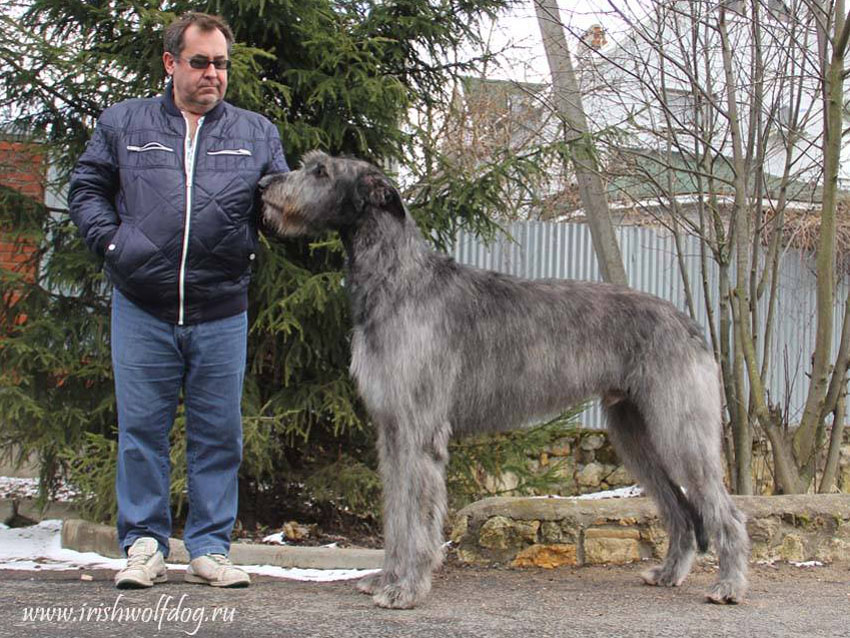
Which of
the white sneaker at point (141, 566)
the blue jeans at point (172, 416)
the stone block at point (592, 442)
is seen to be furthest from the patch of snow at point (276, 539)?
the stone block at point (592, 442)

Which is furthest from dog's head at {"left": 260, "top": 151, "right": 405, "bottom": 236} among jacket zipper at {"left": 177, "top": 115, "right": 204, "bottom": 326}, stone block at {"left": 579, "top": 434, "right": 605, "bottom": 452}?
stone block at {"left": 579, "top": 434, "right": 605, "bottom": 452}

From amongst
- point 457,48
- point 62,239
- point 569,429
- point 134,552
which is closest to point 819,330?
point 569,429

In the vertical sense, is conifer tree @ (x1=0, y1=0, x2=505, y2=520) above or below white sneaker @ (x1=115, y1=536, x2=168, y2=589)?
above

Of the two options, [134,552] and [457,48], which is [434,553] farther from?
[457,48]

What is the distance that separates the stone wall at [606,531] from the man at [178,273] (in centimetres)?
150

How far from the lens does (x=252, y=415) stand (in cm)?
539

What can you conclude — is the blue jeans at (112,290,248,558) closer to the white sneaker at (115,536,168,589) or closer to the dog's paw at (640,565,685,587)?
the white sneaker at (115,536,168,589)

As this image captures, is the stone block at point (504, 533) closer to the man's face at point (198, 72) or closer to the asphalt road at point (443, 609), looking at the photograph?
the asphalt road at point (443, 609)

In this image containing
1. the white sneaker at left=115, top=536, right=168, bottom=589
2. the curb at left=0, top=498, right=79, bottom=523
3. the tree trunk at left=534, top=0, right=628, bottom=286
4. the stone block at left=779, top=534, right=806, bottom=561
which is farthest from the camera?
the curb at left=0, top=498, right=79, bottom=523

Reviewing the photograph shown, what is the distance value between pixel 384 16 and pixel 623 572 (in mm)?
3547

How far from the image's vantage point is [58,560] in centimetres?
536

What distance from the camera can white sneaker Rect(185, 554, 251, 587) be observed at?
429 centimetres

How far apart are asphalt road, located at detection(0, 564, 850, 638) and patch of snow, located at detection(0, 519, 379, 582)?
0.30 meters

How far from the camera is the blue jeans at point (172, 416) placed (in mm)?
4191
